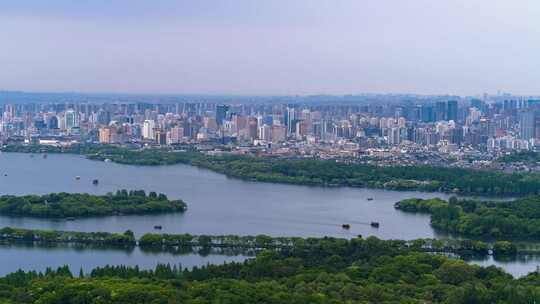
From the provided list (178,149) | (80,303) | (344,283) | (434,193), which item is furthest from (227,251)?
(178,149)

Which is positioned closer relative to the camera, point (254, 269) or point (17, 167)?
point (254, 269)

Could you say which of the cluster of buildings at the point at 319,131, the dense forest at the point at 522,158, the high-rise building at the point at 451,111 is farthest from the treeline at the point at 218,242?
the high-rise building at the point at 451,111

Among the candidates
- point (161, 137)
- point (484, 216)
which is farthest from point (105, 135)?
point (484, 216)

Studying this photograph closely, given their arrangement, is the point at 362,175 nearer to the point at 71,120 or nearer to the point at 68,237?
the point at 68,237

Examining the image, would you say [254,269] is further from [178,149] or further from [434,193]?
[178,149]

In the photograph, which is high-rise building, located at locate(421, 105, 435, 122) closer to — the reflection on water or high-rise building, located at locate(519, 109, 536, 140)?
high-rise building, located at locate(519, 109, 536, 140)

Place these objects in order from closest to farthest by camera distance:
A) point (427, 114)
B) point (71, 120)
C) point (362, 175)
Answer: point (362, 175) → point (71, 120) → point (427, 114)
